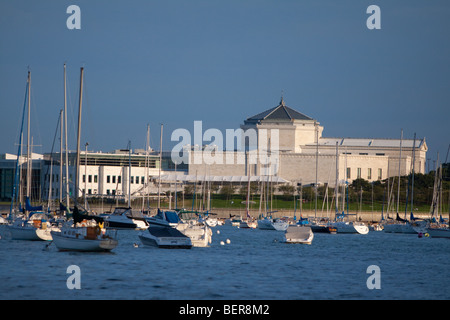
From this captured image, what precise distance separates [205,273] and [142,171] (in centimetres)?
10935

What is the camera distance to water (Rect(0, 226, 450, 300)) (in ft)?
112

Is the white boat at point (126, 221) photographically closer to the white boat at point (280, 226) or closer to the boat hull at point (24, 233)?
the white boat at point (280, 226)

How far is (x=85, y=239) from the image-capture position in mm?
46156

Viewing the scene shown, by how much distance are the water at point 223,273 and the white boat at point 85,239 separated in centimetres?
40

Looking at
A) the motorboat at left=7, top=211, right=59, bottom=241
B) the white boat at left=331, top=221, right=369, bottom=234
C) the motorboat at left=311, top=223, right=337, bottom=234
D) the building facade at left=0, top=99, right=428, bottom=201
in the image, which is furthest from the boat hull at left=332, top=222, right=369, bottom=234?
the building facade at left=0, top=99, right=428, bottom=201

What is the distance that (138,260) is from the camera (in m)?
45.5

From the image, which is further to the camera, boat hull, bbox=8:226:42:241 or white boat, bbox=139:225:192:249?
boat hull, bbox=8:226:42:241

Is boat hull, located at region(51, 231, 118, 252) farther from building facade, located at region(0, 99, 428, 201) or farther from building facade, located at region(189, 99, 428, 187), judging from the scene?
building facade, located at region(189, 99, 428, 187)

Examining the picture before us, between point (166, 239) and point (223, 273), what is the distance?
12.7 m

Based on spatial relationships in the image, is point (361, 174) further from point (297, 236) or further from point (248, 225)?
point (297, 236)

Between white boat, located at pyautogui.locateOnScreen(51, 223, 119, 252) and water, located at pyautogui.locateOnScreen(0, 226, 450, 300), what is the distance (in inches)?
15.7

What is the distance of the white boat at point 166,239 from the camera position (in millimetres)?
53312
